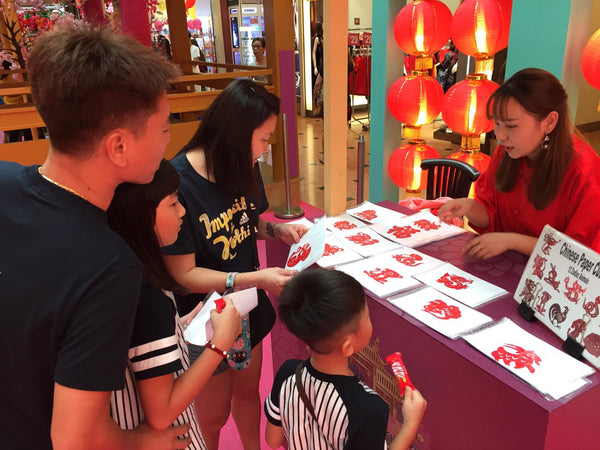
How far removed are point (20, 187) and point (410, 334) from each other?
1.04 metres

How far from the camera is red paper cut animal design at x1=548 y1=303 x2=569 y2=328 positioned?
117cm

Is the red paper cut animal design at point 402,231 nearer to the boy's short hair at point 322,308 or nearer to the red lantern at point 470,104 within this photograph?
the boy's short hair at point 322,308

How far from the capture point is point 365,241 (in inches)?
73.0

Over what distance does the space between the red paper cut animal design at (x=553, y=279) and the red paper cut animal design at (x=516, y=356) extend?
213mm

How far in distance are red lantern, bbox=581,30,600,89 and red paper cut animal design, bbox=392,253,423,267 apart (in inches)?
58.2

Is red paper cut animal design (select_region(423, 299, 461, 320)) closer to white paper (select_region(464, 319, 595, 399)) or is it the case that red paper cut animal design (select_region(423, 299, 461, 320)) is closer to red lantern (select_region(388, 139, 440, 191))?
white paper (select_region(464, 319, 595, 399))

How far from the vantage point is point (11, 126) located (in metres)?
3.70

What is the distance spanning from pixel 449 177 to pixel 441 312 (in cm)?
166

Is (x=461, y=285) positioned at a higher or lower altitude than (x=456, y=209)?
lower

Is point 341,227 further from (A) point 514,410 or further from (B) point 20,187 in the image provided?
(B) point 20,187

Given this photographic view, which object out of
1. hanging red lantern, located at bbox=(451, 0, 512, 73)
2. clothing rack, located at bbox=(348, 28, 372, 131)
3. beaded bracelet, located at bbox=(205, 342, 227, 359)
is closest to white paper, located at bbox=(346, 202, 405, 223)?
beaded bracelet, located at bbox=(205, 342, 227, 359)

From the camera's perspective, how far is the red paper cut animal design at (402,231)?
1892mm

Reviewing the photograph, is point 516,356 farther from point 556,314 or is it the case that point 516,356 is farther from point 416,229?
point 416,229

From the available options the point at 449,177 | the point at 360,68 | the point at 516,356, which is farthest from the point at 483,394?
the point at 360,68
